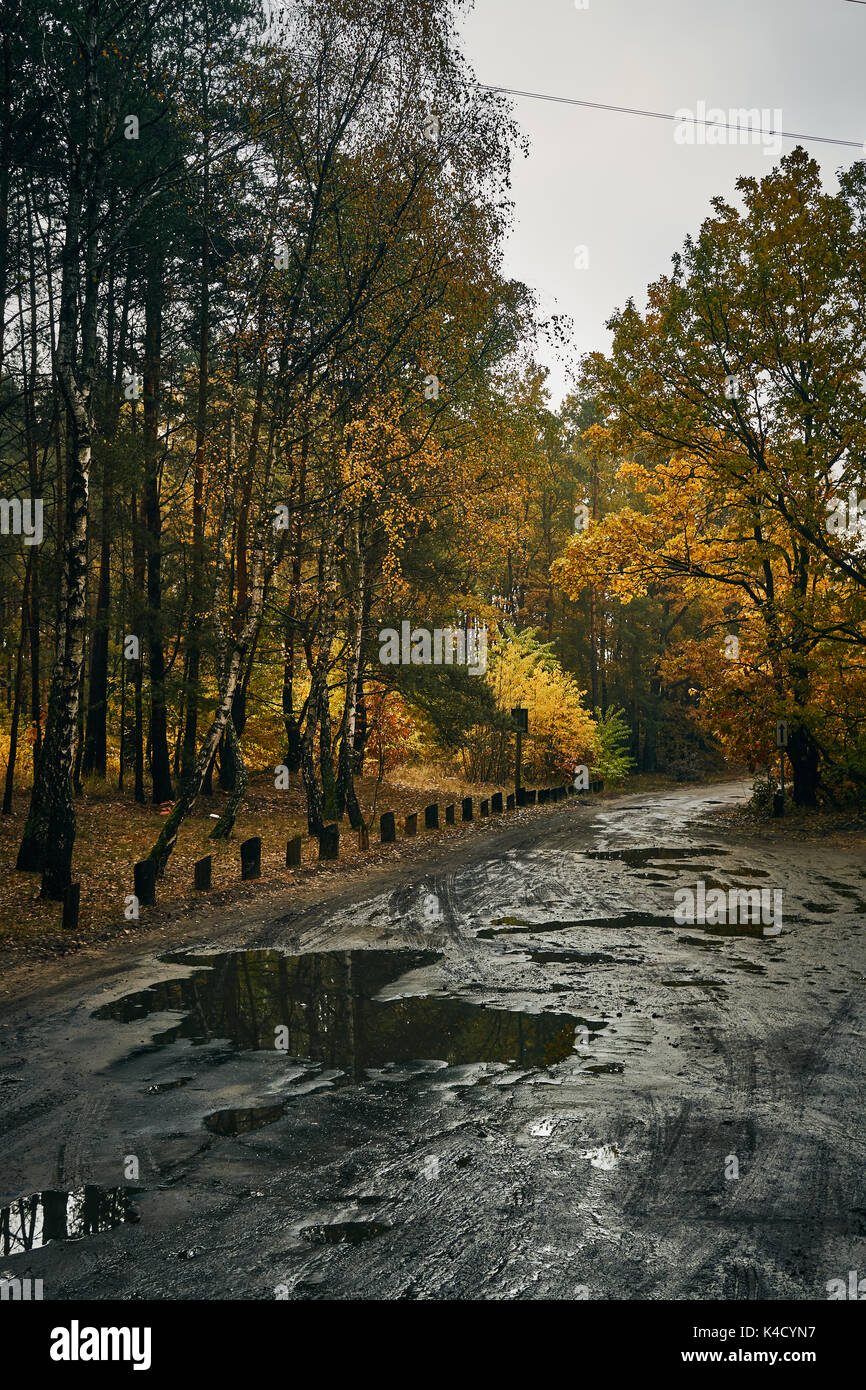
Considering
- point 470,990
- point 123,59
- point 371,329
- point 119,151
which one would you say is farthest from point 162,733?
point 470,990

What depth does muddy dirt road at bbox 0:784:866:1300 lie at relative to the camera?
3508mm

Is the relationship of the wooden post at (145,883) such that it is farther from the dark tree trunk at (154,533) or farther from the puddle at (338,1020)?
the dark tree trunk at (154,533)

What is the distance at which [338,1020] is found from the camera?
6609 mm

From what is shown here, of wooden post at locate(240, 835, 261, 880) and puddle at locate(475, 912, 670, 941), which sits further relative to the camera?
wooden post at locate(240, 835, 261, 880)

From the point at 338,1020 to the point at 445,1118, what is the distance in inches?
75.1

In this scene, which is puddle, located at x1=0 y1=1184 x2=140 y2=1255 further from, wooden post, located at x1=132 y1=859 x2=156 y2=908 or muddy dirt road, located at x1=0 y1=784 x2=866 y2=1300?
wooden post, located at x1=132 y1=859 x2=156 y2=908

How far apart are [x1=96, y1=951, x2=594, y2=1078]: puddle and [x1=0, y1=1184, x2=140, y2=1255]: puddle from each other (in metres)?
0.77

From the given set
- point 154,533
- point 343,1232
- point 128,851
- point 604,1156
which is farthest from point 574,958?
point 154,533

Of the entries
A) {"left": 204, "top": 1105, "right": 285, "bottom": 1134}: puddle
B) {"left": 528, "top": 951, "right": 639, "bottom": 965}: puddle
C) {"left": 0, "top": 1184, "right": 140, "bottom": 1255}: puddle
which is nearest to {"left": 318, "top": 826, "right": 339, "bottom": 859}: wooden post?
{"left": 528, "top": 951, "right": 639, "bottom": 965}: puddle

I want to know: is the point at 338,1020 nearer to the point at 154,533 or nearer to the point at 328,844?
the point at 328,844

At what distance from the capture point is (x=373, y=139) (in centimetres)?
1653

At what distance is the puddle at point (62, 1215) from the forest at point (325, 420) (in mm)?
7637
